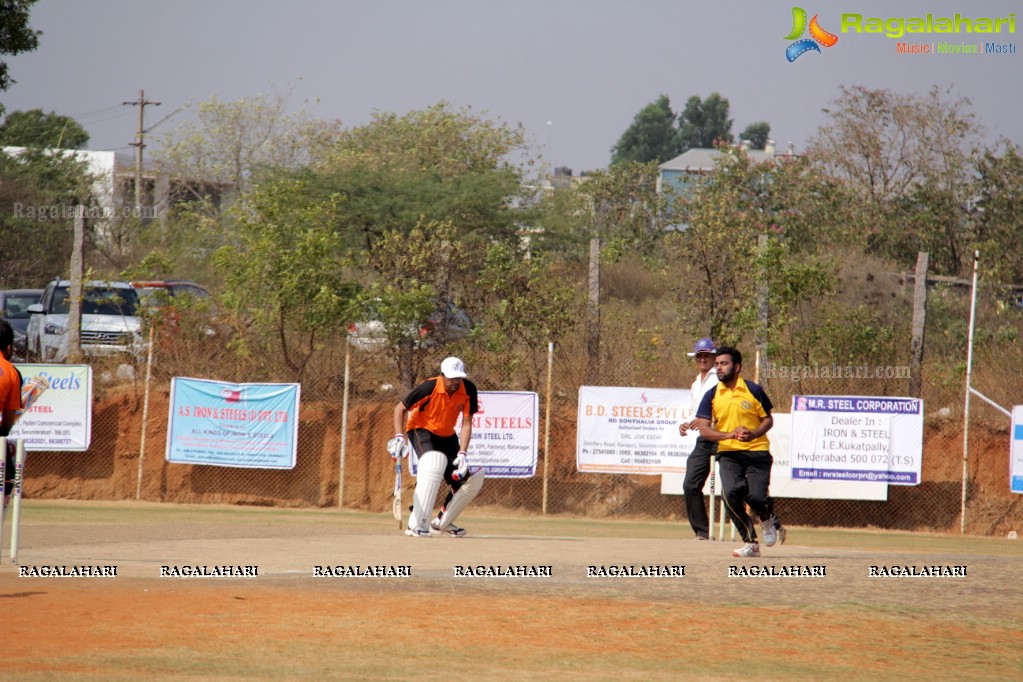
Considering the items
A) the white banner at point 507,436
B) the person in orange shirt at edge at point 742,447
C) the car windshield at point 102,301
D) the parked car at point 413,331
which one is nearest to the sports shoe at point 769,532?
the person in orange shirt at edge at point 742,447

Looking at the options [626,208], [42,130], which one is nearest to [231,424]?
[626,208]

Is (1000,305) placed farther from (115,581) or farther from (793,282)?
(115,581)

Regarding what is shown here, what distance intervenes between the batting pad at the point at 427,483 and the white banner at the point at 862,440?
27.7 ft

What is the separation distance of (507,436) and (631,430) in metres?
1.95

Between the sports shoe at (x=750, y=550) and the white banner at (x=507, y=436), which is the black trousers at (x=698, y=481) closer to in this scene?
the sports shoe at (x=750, y=550)

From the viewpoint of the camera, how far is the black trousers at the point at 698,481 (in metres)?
13.4

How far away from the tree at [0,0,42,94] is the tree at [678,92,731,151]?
89680mm

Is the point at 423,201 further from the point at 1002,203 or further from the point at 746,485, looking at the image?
the point at 746,485

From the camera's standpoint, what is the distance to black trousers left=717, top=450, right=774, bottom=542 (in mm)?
11156

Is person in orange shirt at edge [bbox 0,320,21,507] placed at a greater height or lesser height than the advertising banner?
greater

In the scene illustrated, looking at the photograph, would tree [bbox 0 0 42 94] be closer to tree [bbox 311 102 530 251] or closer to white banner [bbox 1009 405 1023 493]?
tree [bbox 311 102 530 251]

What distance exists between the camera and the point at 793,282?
2183cm

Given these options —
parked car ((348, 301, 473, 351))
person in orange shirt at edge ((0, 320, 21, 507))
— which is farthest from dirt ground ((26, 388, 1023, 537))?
person in orange shirt at edge ((0, 320, 21, 507))

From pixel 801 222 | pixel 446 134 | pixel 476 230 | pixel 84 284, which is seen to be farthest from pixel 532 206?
pixel 84 284
